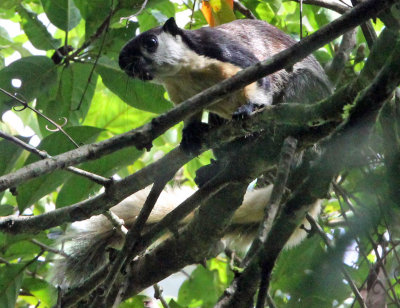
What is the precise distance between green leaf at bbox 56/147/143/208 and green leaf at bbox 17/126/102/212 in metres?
0.13

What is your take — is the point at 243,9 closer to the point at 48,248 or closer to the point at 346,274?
the point at 48,248

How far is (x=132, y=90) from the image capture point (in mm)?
3326

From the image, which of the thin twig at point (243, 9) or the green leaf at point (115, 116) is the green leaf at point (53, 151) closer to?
the green leaf at point (115, 116)

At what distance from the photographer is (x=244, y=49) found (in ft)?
11.3

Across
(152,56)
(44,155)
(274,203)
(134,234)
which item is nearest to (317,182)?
(274,203)

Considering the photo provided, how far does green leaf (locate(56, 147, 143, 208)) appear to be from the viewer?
2.99 m

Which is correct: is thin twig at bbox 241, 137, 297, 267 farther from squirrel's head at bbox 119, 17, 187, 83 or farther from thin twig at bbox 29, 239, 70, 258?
thin twig at bbox 29, 239, 70, 258

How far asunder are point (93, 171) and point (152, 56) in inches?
27.8

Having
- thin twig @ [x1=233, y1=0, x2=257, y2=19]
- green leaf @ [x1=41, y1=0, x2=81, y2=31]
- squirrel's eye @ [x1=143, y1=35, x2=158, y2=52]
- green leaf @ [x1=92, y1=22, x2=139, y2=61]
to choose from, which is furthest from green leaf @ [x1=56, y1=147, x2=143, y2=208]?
thin twig @ [x1=233, y1=0, x2=257, y2=19]

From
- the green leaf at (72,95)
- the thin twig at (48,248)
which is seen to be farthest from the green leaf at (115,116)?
the thin twig at (48,248)

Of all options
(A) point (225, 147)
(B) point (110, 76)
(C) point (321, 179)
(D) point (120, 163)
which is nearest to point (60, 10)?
(B) point (110, 76)

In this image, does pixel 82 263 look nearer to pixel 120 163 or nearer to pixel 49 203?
pixel 120 163

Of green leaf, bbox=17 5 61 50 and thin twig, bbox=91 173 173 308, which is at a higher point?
green leaf, bbox=17 5 61 50

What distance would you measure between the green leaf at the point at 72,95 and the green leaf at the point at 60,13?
9.2 inches
